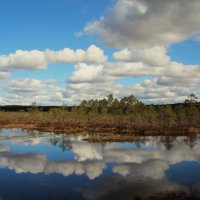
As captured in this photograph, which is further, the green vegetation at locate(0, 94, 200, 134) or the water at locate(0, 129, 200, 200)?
the green vegetation at locate(0, 94, 200, 134)

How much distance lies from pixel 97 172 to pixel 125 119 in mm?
62293

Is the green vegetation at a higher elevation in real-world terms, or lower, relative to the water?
higher

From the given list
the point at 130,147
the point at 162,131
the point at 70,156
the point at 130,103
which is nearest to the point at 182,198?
the point at 70,156

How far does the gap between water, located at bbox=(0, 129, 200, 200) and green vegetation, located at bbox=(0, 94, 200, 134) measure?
23.9 meters

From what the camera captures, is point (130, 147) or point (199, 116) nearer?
point (130, 147)

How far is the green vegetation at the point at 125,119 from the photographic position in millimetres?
67125

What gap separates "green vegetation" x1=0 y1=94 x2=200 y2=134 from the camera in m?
67.1

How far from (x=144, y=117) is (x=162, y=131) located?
23.9 metres

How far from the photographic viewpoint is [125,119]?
8675 cm

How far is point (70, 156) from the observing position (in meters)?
32.8

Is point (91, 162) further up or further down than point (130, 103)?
further down

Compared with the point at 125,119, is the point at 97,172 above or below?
below

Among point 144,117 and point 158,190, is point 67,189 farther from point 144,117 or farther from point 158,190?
point 144,117

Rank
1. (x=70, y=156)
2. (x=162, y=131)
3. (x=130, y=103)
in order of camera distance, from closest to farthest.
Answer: (x=70, y=156), (x=162, y=131), (x=130, y=103)
